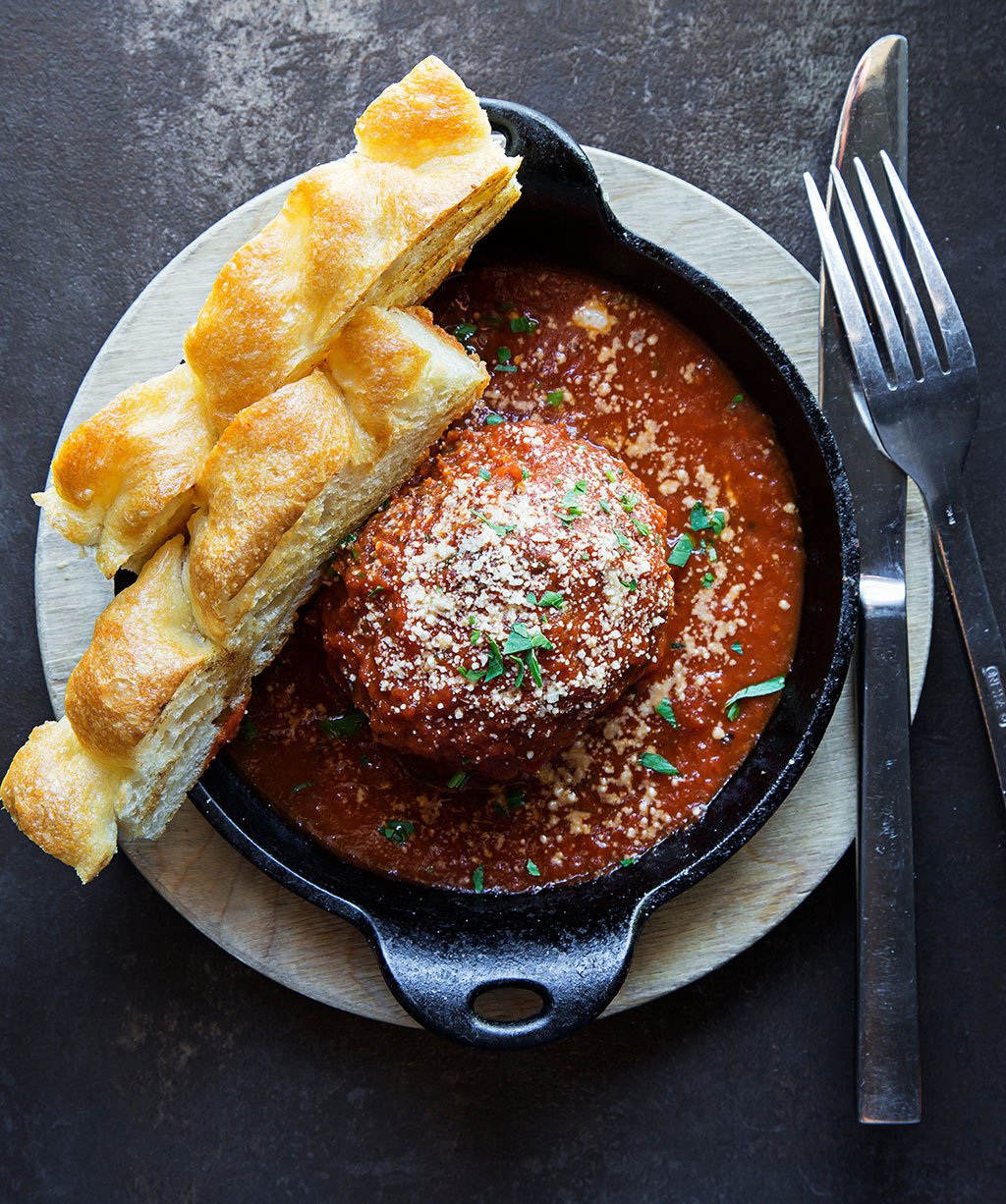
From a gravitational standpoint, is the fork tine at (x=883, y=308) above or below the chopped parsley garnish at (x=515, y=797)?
above

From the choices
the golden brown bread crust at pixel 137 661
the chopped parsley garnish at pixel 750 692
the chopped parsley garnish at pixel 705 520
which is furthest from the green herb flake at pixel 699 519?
the golden brown bread crust at pixel 137 661

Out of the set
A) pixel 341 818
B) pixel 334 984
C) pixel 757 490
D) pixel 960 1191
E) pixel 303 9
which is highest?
pixel 303 9

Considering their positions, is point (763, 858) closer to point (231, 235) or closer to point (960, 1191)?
point (960, 1191)

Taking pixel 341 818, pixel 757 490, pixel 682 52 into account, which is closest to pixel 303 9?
pixel 682 52

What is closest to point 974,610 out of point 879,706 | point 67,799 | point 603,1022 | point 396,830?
point 879,706

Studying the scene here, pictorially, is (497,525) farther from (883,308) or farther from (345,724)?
(883,308)

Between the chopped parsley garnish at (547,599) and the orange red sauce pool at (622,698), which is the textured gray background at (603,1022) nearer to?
the orange red sauce pool at (622,698)
